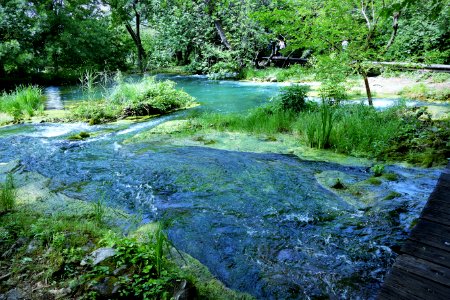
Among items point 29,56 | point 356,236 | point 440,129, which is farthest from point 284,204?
point 29,56

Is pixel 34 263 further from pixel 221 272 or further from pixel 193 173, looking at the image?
pixel 193 173

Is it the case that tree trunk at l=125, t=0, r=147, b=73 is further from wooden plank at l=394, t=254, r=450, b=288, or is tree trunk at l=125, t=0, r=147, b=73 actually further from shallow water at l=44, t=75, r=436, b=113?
wooden plank at l=394, t=254, r=450, b=288

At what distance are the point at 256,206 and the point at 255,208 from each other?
5 cm

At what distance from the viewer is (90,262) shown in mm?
2604

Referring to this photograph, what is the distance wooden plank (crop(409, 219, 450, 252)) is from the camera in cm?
210

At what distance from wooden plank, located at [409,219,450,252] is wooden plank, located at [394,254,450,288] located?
0.24 metres

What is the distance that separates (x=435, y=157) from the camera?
5.11 metres

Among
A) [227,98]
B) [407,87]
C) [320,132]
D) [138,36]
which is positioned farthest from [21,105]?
[138,36]

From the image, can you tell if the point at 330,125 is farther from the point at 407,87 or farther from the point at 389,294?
the point at 407,87

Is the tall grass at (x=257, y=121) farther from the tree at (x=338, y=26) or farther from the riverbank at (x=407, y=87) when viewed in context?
the tree at (x=338, y=26)

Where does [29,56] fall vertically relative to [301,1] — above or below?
below

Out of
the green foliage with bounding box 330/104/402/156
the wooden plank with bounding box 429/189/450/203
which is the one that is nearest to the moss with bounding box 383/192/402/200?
the wooden plank with bounding box 429/189/450/203

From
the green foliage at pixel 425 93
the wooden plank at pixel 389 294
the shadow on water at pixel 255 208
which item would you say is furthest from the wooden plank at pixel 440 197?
the green foliage at pixel 425 93

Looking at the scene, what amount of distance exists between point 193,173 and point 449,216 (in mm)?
3505
